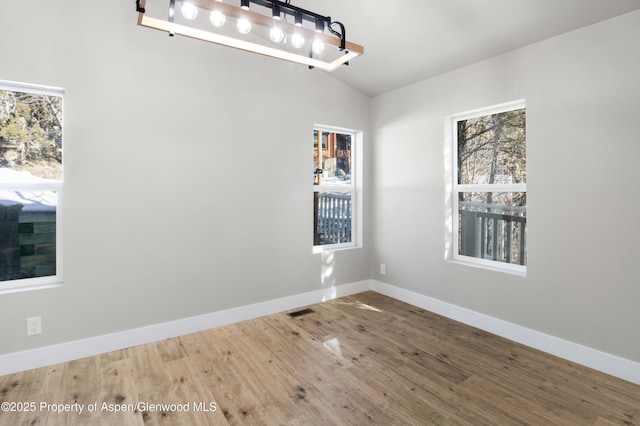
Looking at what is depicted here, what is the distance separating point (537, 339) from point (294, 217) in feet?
7.96

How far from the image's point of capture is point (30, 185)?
95.0 inches

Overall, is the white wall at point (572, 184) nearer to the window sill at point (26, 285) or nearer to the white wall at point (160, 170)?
the white wall at point (160, 170)

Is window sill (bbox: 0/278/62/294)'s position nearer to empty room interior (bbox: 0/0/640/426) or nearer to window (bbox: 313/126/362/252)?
empty room interior (bbox: 0/0/640/426)

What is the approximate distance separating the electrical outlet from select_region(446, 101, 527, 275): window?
353 centimetres

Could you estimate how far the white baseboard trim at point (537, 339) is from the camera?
2229 millimetres

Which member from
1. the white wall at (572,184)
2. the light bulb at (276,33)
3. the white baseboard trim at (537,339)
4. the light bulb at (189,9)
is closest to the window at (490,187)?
the white wall at (572,184)

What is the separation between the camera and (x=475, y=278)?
308 centimetres

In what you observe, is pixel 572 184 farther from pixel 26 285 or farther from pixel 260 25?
pixel 26 285

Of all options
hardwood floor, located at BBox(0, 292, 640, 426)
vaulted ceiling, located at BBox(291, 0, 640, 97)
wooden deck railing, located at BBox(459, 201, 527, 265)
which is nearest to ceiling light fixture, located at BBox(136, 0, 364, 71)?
vaulted ceiling, located at BBox(291, 0, 640, 97)

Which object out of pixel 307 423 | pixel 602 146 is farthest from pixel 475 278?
pixel 307 423

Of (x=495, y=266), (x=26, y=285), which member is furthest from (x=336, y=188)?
(x=26, y=285)

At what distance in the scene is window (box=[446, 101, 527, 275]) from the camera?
2.86m

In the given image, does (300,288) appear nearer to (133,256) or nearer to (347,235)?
(347,235)

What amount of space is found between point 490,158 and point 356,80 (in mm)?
1702
